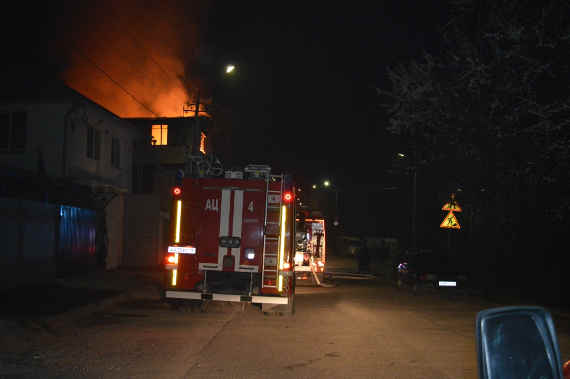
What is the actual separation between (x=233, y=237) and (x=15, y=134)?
13609mm

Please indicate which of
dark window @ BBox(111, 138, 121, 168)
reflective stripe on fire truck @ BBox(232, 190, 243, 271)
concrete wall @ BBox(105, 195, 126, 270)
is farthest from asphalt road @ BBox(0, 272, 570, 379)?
dark window @ BBox(111, 138, 121, 168)

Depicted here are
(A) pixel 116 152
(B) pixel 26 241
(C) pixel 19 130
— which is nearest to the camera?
(B) pixel 26 241

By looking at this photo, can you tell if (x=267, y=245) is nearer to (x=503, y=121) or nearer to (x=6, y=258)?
(x=503, y=121)

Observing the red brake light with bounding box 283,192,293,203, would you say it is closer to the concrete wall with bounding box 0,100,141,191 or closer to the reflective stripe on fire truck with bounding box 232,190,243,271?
the reflective stripe on fire truck with bounding box 232,190,243,271

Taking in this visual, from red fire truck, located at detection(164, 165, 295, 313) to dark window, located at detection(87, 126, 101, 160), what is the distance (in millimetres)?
12142

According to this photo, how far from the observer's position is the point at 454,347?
864 centimetres

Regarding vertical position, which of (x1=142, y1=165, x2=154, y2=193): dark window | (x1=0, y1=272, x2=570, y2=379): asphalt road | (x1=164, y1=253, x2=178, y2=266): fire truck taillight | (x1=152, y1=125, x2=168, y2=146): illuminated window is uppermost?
(x1=152, y1=125, x2=168, y2=146): illuminated window

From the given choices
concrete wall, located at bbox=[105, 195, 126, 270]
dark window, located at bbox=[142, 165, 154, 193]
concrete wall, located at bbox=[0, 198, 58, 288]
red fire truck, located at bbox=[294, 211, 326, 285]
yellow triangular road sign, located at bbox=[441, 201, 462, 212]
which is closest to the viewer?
concrete wall, located at bbox=[0, 198, 58, 288]

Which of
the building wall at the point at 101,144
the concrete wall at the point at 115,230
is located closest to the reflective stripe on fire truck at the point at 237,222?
the building wall at the point at 101,144

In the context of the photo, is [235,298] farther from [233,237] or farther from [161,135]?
[161,135]

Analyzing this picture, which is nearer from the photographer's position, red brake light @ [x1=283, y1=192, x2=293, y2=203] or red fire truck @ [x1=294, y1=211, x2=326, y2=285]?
red brake light @ [x1=283, y1=192, x2=293, y2=203]

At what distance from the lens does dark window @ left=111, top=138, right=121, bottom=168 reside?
954 inches

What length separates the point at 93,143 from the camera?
2208 centimetres

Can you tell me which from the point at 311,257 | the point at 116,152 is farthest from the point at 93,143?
the point at 311,257
